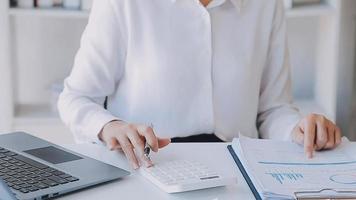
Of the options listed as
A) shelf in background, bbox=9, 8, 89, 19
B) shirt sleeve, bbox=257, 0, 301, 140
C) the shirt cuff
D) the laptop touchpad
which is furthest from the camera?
shelf in background, bbox=9, 8, 89, 19

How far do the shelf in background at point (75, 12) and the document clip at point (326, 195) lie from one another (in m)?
1.48

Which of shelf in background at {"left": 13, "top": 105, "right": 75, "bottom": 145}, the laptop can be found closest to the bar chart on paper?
the laptop

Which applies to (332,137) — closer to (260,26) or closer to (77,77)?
(260,26)

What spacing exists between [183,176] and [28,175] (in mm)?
256

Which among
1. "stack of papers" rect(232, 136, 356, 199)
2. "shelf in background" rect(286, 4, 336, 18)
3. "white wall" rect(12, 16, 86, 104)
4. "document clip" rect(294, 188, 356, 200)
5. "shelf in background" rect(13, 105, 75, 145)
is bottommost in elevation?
"shelf in background" rect(13, 105, 75, 145)

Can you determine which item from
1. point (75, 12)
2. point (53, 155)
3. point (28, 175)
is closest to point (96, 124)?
point (53, 155)

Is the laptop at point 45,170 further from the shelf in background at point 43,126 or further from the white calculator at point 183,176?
the shelf in background at point 43,126

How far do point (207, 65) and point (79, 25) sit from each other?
1236mm

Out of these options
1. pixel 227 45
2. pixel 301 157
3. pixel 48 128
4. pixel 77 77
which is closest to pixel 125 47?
pixel 77 77

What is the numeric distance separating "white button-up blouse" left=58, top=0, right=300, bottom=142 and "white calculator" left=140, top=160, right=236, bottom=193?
1.15ft

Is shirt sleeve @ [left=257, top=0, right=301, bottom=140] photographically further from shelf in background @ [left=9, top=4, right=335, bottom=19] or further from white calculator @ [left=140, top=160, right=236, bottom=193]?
shelf in background @ [left=9, top=4, right=335, bottom=19]

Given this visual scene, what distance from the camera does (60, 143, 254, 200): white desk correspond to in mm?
1096

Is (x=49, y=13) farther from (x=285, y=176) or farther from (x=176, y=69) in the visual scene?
(x=285, y=176)

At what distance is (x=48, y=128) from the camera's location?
2594 mm
